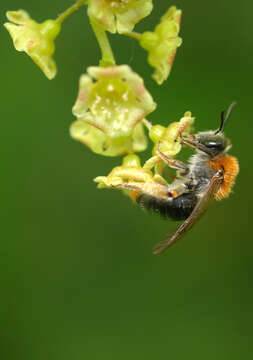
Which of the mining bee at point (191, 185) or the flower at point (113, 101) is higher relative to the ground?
the flower at point (113, 101)

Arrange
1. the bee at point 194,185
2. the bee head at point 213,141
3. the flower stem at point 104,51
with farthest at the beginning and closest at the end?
1. the bee head at point 213,141
2. the bee at point 194,185
3. the flower stem at point 104,51

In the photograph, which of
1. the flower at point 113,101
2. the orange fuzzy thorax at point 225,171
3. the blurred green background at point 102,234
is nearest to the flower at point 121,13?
the flower at point 113,101

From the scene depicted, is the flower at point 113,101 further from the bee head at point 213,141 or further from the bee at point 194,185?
the bee head at point 213,141

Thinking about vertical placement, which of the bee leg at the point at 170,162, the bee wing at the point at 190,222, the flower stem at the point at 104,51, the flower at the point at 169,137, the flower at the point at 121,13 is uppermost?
the flower at the point at 121,13

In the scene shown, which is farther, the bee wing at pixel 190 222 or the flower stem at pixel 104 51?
the bee wing at pixel 190 222

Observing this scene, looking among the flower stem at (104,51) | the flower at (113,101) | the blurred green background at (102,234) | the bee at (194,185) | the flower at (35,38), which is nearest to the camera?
the flower at (113,101)

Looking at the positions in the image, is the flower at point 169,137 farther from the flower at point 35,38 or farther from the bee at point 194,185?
the flower at point 35,38

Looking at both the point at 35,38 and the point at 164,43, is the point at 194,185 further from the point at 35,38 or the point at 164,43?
the point at 35,38

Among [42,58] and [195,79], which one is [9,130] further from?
[42,58]
